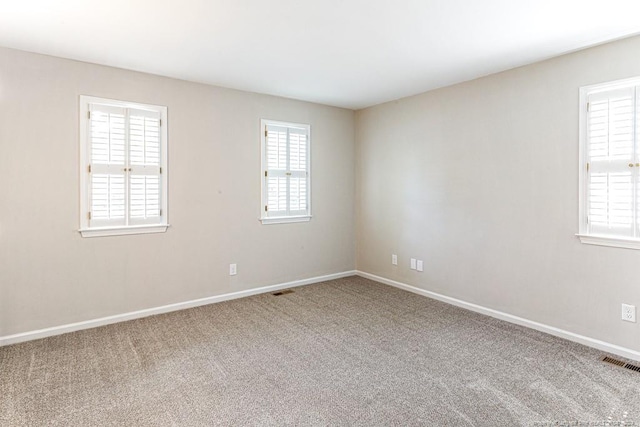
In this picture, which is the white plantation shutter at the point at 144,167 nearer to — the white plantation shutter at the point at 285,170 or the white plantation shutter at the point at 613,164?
the white plantation shutter at the point at 285,170

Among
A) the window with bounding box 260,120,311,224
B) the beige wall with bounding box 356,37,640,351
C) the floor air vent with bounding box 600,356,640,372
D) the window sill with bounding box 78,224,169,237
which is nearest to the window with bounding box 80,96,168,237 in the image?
the window sill with bounding box 78,224,169,237

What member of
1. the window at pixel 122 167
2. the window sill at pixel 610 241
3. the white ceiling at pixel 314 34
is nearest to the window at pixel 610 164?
the window sill at pixel 610 241

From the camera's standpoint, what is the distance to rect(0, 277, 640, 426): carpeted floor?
6.98 feet

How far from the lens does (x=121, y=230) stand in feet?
11.9

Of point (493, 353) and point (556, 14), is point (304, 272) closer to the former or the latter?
point (493, 353)

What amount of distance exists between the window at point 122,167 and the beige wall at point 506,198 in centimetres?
288

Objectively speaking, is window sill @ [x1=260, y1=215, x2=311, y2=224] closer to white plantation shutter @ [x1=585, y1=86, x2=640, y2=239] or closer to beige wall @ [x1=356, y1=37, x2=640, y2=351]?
beige wall @ [x1=356, y1=37, x2=640, y2=351]

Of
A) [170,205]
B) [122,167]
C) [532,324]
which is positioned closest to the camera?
[532,324]

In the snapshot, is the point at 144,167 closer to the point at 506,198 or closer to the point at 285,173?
the point at 285,173

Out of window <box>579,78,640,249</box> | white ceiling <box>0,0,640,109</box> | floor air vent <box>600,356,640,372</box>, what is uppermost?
white ceiling <box>0,0,640,109</box>

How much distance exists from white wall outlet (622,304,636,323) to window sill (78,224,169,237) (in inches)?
167

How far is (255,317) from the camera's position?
3752 millimetres

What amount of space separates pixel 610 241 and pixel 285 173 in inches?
136

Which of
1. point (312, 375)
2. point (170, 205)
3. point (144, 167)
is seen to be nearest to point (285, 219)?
point (170, 205)
